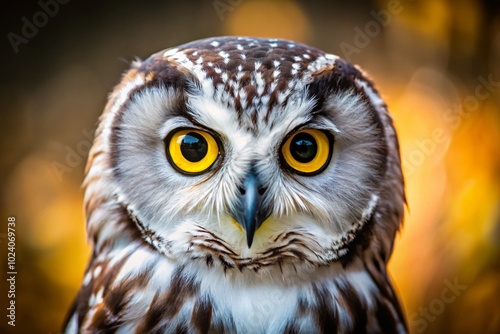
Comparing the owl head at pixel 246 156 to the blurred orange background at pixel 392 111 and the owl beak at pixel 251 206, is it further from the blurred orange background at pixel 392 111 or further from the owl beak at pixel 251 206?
the blurred orange background at pixel 392 111

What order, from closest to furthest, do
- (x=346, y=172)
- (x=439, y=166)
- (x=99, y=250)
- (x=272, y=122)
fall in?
(x=272, y=122) → (x=346, y=172) → (x=99, y=250) → (x=439, y=166)

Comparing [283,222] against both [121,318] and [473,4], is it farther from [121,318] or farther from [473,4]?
[473,4]

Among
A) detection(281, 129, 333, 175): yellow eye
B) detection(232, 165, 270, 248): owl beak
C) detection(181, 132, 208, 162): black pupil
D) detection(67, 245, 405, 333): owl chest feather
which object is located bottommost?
detection(67, 245, 405, 333): owl chest feather

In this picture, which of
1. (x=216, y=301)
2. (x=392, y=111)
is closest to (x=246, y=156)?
(x=216, y=301)

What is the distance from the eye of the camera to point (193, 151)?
104 centimetres

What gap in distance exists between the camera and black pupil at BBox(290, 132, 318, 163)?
1.05m

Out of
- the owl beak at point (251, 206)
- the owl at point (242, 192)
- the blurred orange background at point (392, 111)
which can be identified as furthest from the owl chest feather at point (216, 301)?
the blurred orange background at point (392, 111)

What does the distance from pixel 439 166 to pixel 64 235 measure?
4.49ft

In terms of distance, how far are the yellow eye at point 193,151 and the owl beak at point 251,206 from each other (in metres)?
0.09

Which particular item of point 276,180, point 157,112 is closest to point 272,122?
point 276,180

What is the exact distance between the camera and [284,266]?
110 centimetres

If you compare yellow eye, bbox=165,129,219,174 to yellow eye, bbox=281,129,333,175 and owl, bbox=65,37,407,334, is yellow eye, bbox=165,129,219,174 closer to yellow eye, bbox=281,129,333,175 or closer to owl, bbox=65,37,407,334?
owl, bbox=65,37,407,334

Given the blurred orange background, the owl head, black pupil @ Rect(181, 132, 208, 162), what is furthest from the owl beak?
the blurred orange background

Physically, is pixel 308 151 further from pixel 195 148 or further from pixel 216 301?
pixel 216 301
